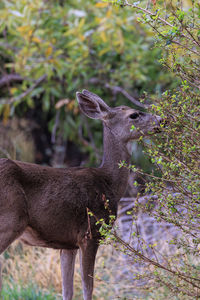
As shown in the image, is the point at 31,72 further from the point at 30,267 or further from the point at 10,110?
the point at 30,267

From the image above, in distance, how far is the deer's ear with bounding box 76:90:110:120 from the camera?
15.6ft

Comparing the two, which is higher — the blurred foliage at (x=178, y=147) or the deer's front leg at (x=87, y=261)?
the blurred foliage at (x=178, y=147)

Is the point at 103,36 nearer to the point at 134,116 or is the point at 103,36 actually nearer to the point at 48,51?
the point at 48,51

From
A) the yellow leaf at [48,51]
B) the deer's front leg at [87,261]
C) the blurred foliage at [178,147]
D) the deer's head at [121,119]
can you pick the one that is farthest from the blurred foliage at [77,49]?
the blurred foliage at [178,147]

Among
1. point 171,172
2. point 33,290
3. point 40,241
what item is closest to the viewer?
point 171,172

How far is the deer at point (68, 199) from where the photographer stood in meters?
4.11

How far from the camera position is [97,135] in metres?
10.6

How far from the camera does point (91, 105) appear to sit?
4855 millimetres

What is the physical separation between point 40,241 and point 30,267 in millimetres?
2285

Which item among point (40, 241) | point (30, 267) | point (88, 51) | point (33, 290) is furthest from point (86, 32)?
point (40, 241)

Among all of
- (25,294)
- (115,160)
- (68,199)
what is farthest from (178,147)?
(25,294)

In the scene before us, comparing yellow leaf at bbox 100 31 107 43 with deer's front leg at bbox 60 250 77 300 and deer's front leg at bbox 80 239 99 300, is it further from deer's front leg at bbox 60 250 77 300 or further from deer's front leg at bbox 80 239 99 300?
deer's front leg at bbox 80 239 99 300

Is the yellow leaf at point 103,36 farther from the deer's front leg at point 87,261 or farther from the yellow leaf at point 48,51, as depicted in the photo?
the deer's front leg at point 87,261

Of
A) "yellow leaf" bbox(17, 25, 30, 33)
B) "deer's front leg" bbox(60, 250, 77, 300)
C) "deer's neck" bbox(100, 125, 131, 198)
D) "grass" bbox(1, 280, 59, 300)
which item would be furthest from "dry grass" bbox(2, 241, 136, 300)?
"yellow leaf" bbox(17, 25, 30, 33)
